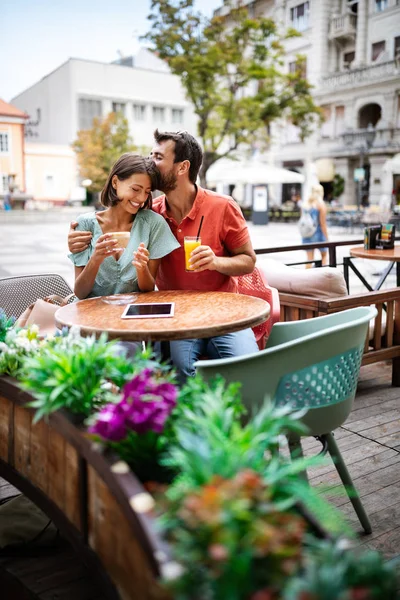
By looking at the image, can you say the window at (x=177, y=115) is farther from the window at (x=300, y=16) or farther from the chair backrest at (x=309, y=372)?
the chair backrest at (x=309, y=372)

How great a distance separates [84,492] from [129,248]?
1401 millimetres

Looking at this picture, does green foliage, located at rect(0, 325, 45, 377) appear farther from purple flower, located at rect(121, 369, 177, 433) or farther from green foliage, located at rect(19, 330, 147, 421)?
purple flower, located at rect(121, 369, 177, 433)

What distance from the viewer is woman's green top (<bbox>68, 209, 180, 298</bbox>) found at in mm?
2559

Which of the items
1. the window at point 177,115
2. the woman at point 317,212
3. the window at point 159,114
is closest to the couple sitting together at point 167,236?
the woman at point 317,212

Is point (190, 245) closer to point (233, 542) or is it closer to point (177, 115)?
point (233, 542)

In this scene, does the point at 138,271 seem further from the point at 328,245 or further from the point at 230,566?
the point at 328,245

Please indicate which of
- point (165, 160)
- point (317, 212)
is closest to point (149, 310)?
point (165, 160)

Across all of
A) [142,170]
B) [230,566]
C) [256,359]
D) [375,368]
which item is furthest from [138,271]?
[375,368]

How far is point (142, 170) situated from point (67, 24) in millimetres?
21538

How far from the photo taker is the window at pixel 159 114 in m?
41.8

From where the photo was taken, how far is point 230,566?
821 mm

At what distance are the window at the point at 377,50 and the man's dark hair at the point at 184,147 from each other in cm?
2415

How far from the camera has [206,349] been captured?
8.42 ft

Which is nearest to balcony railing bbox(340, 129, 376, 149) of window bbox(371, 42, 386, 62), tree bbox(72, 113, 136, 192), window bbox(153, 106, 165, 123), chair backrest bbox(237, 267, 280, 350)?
window bbox(371, 42, 386, 62)
